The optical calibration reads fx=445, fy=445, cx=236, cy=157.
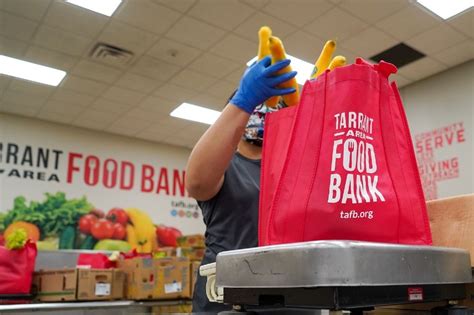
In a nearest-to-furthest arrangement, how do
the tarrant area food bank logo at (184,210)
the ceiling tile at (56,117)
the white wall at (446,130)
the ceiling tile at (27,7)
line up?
the ceiling tile at (27,7) < the white wall at (446,130) < the ceiling tile at (56,117) < the tarrant area food bank logo at (184,210)

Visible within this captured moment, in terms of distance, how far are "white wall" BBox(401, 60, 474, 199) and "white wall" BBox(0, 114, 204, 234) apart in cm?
450

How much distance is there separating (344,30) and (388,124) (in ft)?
13.4

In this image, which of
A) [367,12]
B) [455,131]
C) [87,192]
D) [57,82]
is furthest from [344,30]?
[87,192]

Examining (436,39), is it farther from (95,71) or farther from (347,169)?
(347,169)

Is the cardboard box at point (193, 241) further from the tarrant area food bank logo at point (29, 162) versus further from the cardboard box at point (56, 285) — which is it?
the tarrant area food bank logo at point (29, 162)

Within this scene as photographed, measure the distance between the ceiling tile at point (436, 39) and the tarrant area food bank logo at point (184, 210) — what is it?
16.9 ft

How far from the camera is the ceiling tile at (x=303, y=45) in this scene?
460 cm

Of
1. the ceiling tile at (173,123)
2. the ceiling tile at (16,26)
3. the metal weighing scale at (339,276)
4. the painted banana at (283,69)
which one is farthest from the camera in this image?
the ceiling tile at (173,123)

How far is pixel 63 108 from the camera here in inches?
260

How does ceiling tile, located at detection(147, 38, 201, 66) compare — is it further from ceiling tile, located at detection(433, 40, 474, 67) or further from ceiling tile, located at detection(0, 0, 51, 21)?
ceiling tile, located at detection(433, 40, 474, 67)

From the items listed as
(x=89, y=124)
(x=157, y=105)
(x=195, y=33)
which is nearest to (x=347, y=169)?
(x=195, y=33)

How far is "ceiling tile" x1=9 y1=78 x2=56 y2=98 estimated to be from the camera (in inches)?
225

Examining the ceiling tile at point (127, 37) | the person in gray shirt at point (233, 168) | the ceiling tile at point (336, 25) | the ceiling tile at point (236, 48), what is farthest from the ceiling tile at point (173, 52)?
the person in gray shirt at point (233, 168)

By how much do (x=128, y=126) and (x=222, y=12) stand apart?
3729mm
